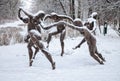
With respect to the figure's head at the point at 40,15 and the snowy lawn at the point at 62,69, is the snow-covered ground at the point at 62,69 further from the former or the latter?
the figure's head at the point at 40,15

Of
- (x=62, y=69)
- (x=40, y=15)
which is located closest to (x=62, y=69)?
(x=62, y=69)

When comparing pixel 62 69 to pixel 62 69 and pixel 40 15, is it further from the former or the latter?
pixel 40 15

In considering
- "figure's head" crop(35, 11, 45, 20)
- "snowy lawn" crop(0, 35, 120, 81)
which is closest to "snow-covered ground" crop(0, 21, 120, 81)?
"snowy lawn" crop(0, 35, 120, 81)

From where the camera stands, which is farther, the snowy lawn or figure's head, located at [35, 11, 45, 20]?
figure's head, located at [35, 11, 45, 20]

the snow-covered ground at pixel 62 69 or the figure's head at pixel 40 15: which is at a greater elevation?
the figure's head at pixel 40 15

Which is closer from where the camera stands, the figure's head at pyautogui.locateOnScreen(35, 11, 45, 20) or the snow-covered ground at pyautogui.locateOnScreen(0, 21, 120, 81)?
the snow-covered ground at pyautogui.locateOnScreen(0, 21, 120, 81)

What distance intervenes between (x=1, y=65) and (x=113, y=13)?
35.3 feet

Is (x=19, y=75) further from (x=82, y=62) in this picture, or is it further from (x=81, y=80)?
(x=82, y=62)

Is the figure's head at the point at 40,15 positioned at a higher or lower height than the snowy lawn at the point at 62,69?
higher

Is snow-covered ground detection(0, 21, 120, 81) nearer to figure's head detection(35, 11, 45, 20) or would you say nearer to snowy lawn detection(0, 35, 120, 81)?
snowy lawn detection(0, 35, 120, 81)

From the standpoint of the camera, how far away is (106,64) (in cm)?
825

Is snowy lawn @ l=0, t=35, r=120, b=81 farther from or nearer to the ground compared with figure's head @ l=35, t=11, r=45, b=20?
nearer to the ground

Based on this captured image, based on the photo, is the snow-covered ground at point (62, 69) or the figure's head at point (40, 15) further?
the figure's head at point (40, 15)

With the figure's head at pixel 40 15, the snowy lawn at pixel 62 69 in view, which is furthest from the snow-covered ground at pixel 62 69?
the figure's head at pixel 40 15
